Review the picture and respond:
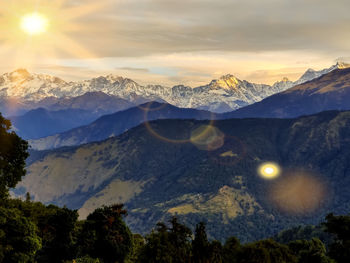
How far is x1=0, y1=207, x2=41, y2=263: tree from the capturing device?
74625 millimetres

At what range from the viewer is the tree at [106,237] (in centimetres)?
9056

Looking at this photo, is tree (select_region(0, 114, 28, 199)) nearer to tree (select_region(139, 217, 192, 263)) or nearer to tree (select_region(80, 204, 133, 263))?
tree (select_region(80, 204, 133, 263))

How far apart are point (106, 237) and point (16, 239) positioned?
2017 centimetres

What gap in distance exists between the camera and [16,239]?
3004 inches

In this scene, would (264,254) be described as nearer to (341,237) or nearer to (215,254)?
(215,254)

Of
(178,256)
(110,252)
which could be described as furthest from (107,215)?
(178,256)

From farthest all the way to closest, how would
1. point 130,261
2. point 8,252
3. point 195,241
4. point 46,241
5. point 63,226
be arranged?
point 130,261
point 46,241
point 63,226
point 195,241
point 8,252

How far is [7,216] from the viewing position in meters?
77.8

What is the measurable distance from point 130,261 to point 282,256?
35288mm

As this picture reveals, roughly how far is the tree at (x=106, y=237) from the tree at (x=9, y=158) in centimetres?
1991

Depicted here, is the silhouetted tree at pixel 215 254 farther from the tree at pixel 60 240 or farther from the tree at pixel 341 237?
the tree at pixel 60 240

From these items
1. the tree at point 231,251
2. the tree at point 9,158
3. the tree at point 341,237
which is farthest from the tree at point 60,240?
the tree at point 341,237

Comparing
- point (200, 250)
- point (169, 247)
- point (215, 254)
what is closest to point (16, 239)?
point (169, 247)

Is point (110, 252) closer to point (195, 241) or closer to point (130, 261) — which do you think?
point (130, 261)
